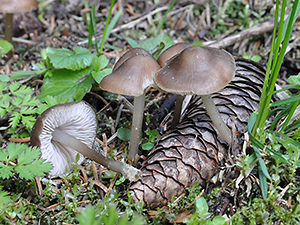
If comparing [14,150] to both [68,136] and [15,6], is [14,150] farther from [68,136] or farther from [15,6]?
[15,6]

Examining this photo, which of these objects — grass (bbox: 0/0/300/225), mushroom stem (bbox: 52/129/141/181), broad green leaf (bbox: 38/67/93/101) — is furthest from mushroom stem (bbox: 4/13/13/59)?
grass (bbox: 0/0/300/225)

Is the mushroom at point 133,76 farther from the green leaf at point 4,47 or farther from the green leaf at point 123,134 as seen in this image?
the green leaf at point 4,47

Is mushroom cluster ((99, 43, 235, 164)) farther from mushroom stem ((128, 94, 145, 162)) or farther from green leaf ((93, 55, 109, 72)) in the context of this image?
green leaf ((93, 55, 109, 72))

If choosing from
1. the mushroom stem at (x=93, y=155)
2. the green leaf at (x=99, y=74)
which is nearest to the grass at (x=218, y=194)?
the mushroom stem at (x=93, y=155)

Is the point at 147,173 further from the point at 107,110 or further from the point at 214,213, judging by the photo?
the point at 107,110

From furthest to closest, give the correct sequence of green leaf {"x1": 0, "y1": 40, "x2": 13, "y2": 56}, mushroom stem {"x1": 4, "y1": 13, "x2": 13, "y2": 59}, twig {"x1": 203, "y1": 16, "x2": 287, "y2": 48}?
mushroom stem {"x1": 4, "y1": 13, "x2": 13, "y2": 59}, twig {"x1": 203, "y1": 16, "x2": 287, "y2": 48}, green leaf {"x1": 0, "y1": 40, "x2": 13, "y2": 56}

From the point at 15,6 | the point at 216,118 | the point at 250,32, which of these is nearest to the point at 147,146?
the point at 216,118

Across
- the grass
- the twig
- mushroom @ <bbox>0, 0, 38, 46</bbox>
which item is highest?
mushroom @ <bbox>0, 0, 38, 46</bbox>
